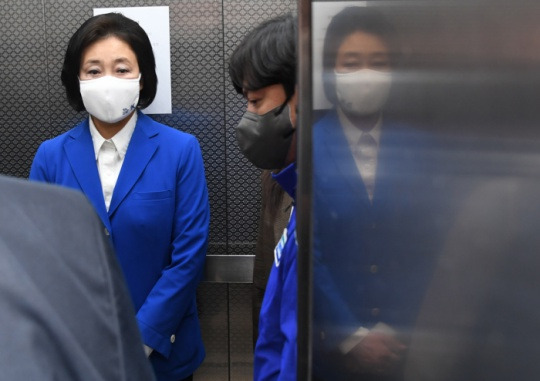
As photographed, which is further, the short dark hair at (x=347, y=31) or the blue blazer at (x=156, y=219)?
the blue blazer at (x=156, y=219)

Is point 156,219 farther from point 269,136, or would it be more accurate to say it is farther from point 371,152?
point 371,152

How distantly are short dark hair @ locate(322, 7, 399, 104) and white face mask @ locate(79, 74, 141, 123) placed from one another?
1.38 meters

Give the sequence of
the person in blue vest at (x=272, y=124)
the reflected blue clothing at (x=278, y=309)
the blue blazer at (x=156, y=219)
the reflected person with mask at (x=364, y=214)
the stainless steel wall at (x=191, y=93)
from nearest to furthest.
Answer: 1. the reflected person with mask at (x=364, y=214)
2. the reflected blue clothing at (x=278, y=309)
3. the person in blue vest at (x=272, y=124)
4. the blue blazer at (x=156, y=219)
5. the stainless steel wall at (x=191, y=93)

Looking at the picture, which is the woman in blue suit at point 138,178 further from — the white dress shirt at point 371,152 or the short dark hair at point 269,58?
the white dress shirt at point 371,152

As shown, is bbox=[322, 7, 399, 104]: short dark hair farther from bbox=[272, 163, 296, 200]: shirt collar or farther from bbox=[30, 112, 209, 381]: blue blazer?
bbox=[30, 112, 209, 381]: blue blazer

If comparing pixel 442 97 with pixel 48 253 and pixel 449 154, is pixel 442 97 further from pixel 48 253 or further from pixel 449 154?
pixel 48 253

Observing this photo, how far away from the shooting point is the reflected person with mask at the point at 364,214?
78cm

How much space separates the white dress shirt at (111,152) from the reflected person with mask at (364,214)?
139 centimetres

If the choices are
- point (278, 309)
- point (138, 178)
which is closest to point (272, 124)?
point (278, 309)

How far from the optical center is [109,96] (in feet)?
6.62

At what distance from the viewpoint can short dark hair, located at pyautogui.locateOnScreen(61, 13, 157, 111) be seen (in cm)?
205

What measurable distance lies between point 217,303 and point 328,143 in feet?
6.00

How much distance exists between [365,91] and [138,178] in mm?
1375

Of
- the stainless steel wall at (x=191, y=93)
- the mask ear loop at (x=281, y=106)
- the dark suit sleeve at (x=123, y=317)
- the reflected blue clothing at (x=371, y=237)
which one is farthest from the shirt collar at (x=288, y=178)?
the stainless steel wall at (x=191, y=93)
